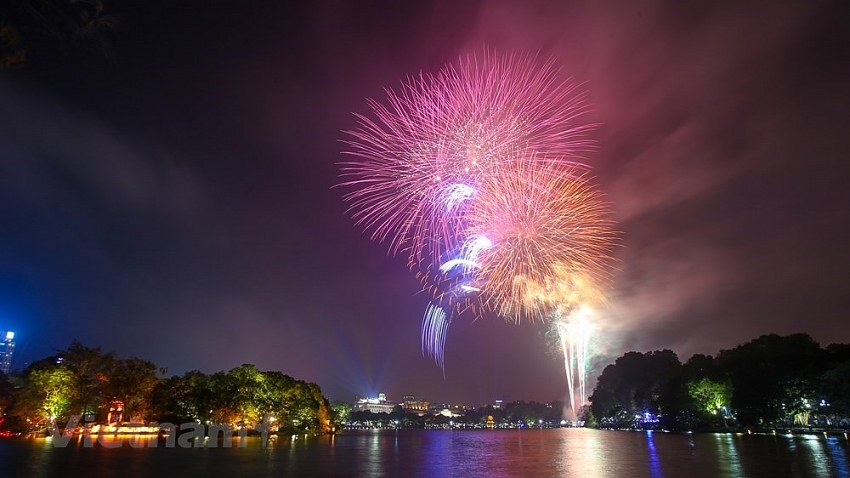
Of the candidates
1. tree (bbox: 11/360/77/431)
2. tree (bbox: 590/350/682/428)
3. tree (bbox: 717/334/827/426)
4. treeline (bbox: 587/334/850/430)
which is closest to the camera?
tree (bbox: 11/360/77/431)

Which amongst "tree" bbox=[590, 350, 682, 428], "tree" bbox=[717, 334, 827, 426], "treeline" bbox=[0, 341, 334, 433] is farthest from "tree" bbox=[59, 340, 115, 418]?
"tree" bbox=[590, 350, 682, 428]

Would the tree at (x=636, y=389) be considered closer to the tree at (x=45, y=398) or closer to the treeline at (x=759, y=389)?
the treeline at (x=759, y=389)

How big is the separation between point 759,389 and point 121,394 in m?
83.3

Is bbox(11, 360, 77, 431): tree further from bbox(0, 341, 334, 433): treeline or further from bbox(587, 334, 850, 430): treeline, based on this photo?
bbox(587, 334, 850, 430): treeline

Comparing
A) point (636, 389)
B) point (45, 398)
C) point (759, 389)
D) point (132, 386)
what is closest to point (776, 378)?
point (759, 389)

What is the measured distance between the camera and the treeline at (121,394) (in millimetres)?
58125

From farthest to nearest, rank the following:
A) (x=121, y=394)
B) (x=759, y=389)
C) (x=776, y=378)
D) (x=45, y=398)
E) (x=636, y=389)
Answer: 1. (x=636, y=389)
2. (x=759, y=389)
3. (x=776, y=378)
4. (x=121, y=394)
5. (x=45, y=398)

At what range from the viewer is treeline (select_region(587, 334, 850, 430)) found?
207ft

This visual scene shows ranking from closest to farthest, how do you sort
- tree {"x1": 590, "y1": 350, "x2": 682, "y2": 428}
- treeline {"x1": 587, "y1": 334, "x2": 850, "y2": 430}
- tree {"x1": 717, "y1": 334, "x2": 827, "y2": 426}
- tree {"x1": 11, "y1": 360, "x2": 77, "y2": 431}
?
tree {"x1": 11, "y1": 360, "x2": 77, "y2": 431} → treeline {"x1": 587, "y1": 334, "x2": 850, "y2": 430} → tree {"x1": 717, "y1": 334, "x2": 827, "y2": 426} → tree {"x1": 590, "y1": 350, "x2": 682, "y2": 428}

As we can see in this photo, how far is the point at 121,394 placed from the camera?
211 feet

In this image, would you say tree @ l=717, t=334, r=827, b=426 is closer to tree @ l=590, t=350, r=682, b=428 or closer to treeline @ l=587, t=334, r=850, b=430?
treeline @ l=587, t=334, r=850, b=430

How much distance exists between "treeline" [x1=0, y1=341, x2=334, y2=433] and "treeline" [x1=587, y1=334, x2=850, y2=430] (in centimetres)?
6780

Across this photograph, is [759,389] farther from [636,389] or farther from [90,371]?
[90,371]

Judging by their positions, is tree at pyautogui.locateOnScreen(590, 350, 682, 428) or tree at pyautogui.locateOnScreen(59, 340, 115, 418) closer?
tree at pyautogui.locateOnScreen(59, 340, 115, 418)
